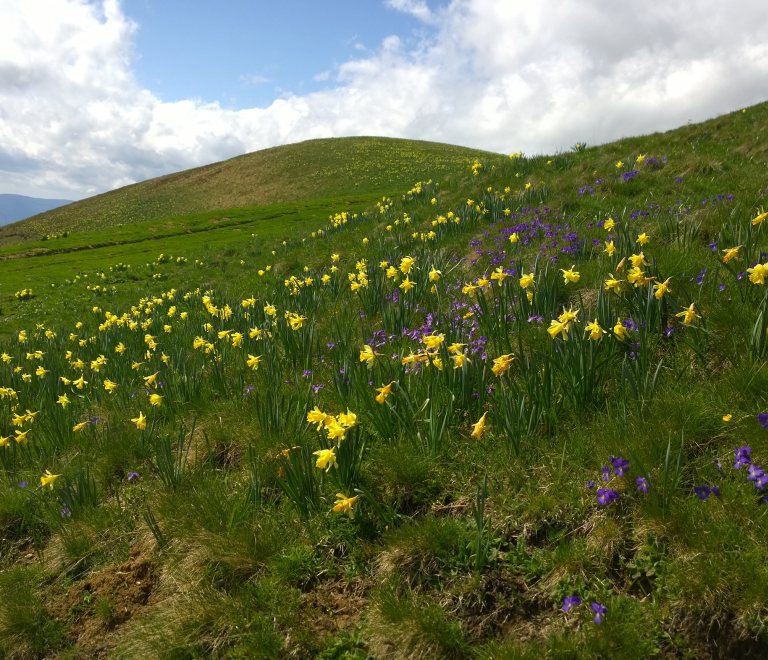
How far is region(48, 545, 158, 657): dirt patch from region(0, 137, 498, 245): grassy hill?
42.2 meters

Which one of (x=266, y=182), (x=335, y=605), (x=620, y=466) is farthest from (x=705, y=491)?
(x=266, y=182)

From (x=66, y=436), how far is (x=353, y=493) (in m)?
3.15

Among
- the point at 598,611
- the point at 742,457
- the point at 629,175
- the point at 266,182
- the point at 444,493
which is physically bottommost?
the point at 598,611

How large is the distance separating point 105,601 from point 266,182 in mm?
56063

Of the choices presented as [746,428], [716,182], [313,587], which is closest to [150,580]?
[313,587]

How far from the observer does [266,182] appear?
54.0m

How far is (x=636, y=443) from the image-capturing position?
2164 mm

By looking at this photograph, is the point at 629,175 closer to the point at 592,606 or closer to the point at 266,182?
the point at 592,606

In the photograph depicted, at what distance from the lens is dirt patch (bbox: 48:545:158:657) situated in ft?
7.73

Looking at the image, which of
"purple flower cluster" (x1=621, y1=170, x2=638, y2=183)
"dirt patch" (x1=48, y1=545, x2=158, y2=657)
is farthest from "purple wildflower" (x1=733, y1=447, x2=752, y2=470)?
"purple flower cluster" (x1=621, y1=170, x2=638, y2=183)

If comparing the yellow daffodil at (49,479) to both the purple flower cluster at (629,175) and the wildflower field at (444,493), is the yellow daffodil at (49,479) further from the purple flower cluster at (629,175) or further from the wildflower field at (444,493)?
the purple flower cluster at (629,175)

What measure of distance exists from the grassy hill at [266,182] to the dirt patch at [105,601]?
42160 millimetres

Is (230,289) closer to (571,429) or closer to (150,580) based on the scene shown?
(150,580)

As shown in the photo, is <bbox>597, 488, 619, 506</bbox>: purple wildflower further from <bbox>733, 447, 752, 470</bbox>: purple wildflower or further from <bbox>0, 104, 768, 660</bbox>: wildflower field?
<bbox>733, 447, 752, 470</bbox>: purple wildflower
